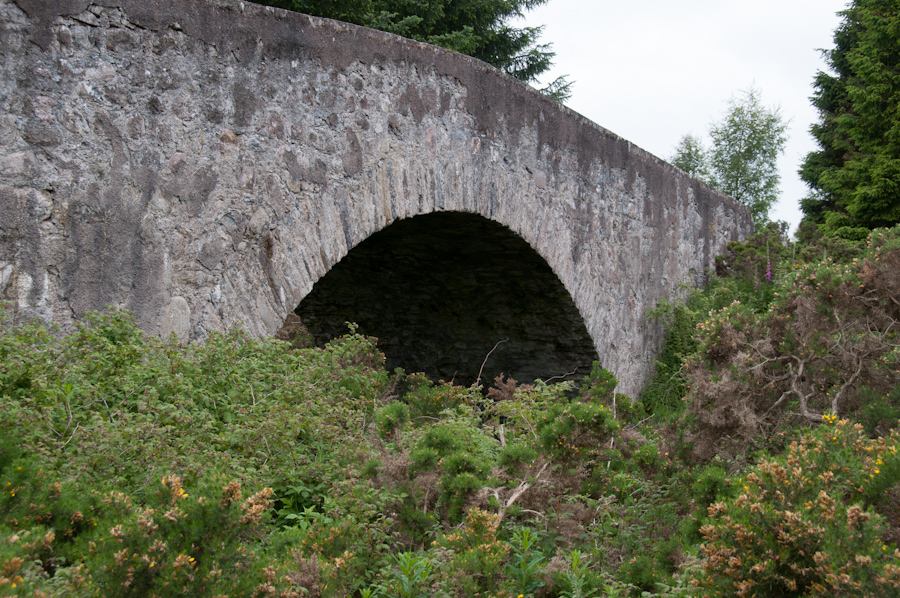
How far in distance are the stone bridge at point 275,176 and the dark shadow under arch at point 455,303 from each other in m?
0.04

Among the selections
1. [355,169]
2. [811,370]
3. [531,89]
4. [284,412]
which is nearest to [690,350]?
[531,89]

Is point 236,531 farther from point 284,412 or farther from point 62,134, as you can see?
point 62,134

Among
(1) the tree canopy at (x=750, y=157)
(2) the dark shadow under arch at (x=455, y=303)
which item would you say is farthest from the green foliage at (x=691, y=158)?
Result: (2) the dark shadow under arch at (x=455, y=303)

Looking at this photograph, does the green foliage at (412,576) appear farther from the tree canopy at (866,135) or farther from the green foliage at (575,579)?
the tree canopy at (866,135)

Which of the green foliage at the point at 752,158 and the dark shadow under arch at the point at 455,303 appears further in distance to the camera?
Answer: the green foliage at the point at 752,158

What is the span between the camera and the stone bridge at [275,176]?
3.63m

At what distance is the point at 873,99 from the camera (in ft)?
48.1

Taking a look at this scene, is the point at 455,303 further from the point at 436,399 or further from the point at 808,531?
the point at 808,531

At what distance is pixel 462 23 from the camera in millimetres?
14461

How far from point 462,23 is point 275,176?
36.2 feet

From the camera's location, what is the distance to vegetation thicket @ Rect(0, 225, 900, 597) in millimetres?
2232

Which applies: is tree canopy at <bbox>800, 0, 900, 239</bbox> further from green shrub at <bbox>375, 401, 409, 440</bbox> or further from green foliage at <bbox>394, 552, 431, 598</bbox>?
green foliage at <bbox>394, 552, 431, 598</bbox>

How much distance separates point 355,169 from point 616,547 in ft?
9.76

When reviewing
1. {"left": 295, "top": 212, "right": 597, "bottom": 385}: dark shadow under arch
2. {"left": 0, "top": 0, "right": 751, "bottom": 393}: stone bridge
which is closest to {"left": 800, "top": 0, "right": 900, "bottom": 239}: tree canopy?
{"left": 295, "top": 212, "right": 597, "bottom": 385}: dark shadow under arch
